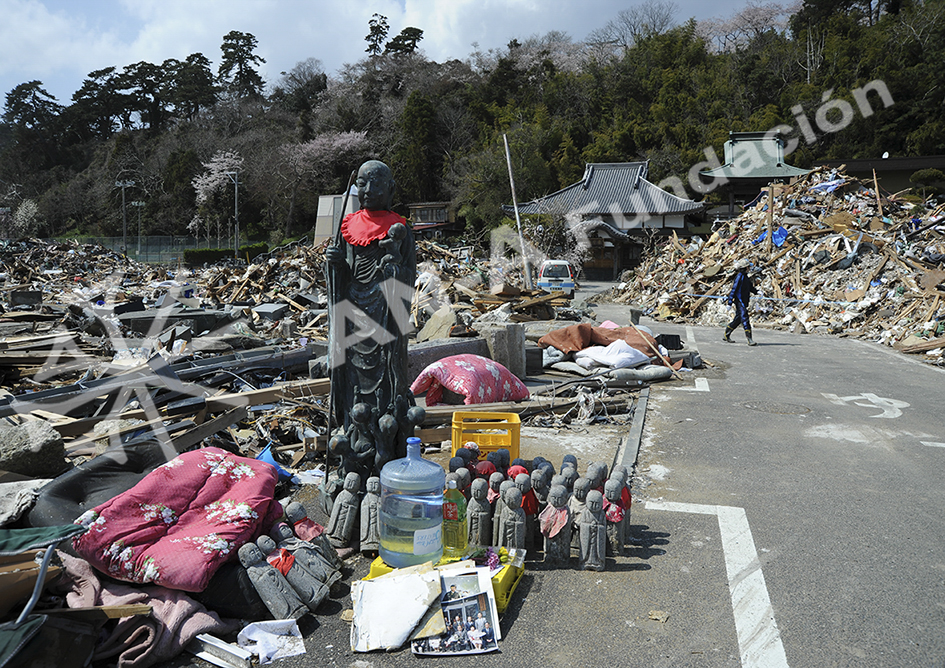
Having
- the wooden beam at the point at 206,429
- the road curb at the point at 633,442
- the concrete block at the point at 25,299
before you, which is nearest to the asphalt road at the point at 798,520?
the road curb at the point at 633,442

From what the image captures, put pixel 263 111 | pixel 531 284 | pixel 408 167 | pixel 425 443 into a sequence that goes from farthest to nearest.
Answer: pixel 263 111 < pixel 408 167 < pixel 531 284 < pixel 425 443

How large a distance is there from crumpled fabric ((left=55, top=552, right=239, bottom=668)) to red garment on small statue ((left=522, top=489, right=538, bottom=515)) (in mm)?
1839

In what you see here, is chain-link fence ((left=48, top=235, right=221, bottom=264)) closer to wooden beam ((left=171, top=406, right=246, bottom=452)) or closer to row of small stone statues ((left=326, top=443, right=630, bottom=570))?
wooden beam ((left=171, top=406, right=246, bottom=452))

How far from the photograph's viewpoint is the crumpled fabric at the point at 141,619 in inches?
115

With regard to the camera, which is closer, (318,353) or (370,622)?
(370,622)

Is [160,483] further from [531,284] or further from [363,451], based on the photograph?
[531,284]

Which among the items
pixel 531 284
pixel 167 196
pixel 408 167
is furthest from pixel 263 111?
pixel 531 284

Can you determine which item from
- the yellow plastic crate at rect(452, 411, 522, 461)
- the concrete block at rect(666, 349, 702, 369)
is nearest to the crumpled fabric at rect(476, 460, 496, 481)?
the yellow plastic crate at rect(452, 411, 522, 461)

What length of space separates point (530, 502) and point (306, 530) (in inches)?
58.2

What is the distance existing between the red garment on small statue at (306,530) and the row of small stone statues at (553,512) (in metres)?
0.94

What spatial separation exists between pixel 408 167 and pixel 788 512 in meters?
45.2

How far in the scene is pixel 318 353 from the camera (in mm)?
8992

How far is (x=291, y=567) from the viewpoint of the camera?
354 cm

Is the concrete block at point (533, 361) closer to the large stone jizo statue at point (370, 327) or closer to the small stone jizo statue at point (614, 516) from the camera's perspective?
the large stone jizo statue at point (370, 327)
